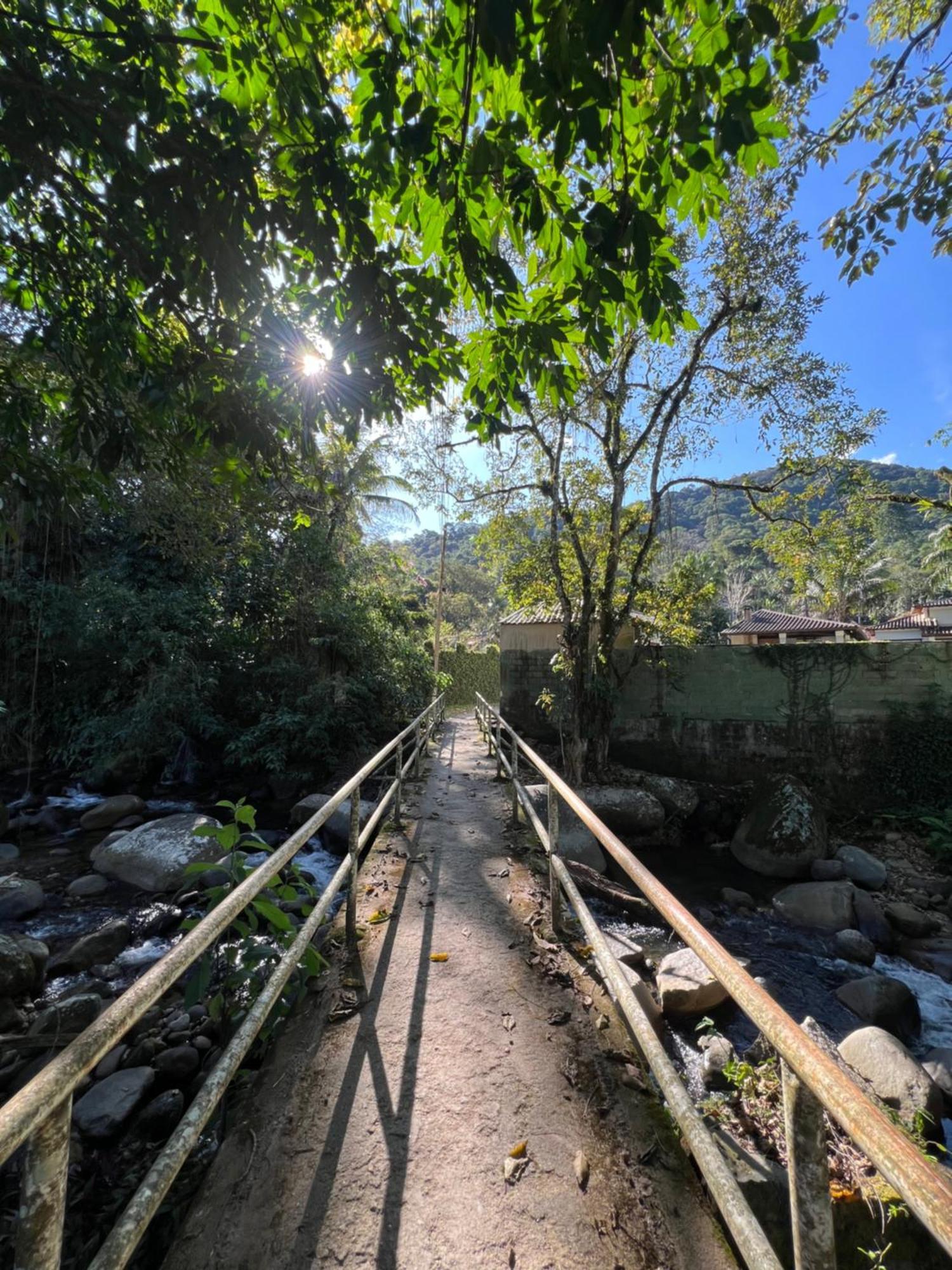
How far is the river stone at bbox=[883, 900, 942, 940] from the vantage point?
224 inches

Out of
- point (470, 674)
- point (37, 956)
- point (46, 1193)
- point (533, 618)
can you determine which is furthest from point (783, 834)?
point (470, 674)

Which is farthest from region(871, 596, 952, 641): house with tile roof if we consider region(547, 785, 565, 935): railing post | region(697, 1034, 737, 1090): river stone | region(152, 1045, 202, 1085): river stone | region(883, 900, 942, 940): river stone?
region(152, 1045, 202, 1085): river stone

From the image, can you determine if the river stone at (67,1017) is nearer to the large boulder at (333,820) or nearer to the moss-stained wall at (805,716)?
the large boulder at (333,820)

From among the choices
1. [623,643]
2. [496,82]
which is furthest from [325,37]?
[623,643]

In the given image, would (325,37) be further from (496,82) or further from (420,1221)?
(420,1221)

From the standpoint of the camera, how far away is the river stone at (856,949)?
202 inches

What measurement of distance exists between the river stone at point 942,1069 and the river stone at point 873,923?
2.14 meters

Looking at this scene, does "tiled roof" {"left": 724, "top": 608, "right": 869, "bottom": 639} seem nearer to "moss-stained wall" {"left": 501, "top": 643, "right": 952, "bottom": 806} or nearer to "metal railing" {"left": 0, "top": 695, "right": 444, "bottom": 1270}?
"moss-stained wall" {"left": 501, "top": 643, "right": 952, "bottom": 806}

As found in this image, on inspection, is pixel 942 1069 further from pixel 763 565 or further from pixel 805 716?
pixel 763 565

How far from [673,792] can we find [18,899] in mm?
8322

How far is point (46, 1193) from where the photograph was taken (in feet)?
2.58

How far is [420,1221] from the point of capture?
1395 mm

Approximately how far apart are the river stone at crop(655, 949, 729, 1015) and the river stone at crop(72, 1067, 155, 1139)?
3.06 meters

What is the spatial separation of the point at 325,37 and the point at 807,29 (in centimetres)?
188
